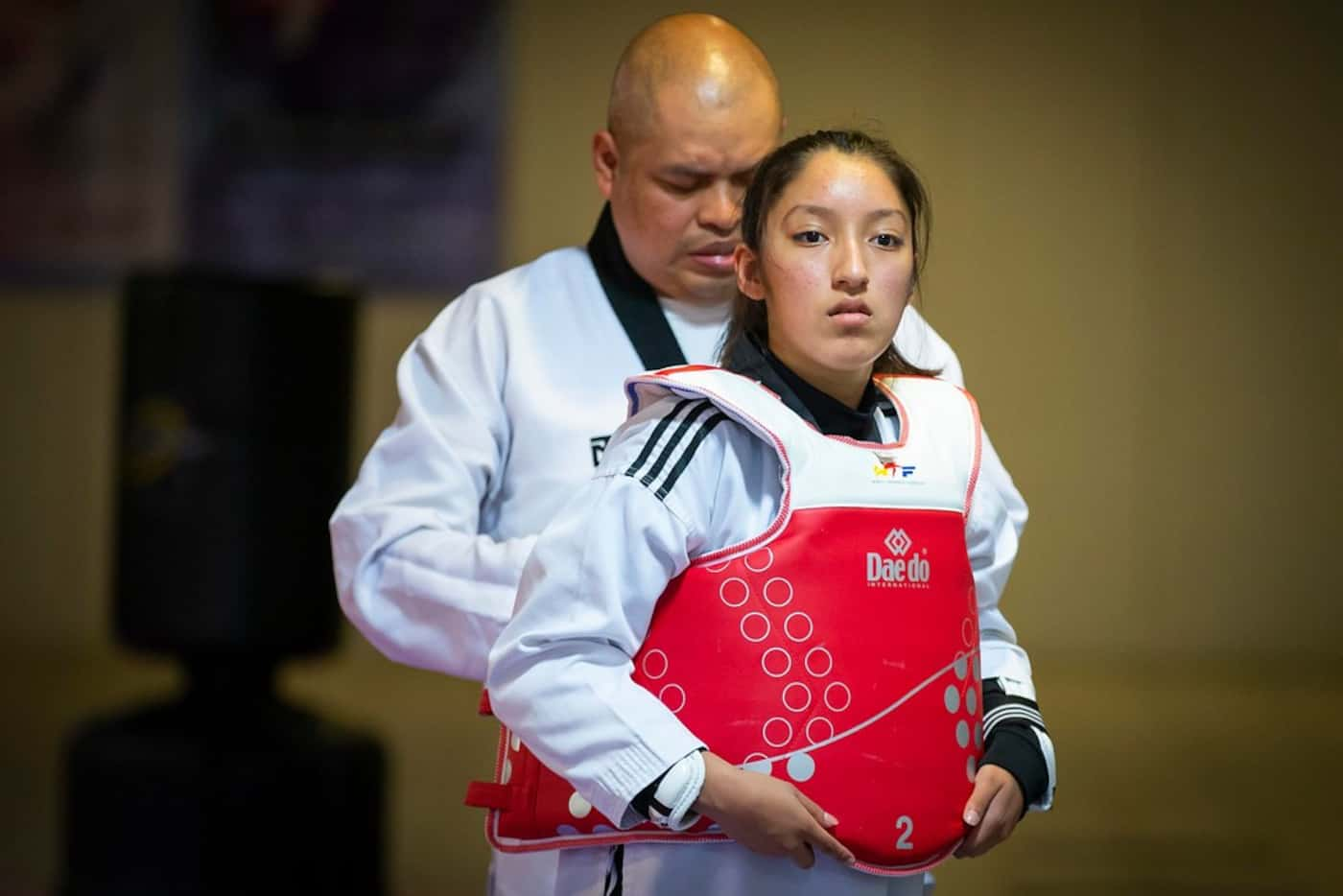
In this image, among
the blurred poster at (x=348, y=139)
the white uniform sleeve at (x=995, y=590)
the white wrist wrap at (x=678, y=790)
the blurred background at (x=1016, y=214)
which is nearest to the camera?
the white wrist wrap at (x=678, y=790)

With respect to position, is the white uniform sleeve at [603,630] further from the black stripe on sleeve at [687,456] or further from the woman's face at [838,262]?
the woman's face at [838,262]

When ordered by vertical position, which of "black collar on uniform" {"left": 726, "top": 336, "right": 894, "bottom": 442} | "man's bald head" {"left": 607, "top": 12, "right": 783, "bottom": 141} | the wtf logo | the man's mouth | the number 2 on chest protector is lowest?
the number 2 on chest protector

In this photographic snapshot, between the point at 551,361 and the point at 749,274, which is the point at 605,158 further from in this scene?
the point at 749,274

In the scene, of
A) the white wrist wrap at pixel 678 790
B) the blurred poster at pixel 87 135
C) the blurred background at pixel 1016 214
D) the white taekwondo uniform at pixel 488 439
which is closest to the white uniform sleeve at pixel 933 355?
the white taekwondo uniform at pixel 488 439

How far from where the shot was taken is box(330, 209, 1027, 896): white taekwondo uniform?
5.80 ft

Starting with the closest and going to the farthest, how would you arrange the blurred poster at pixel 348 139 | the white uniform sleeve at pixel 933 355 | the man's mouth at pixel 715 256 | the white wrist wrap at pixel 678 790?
the white wrist wrap at pixel 678 790 → the white uniform sleeve at pixel 933 355 → the man's mouth at pixel 715 256 → the blurred poster at pixel 348 139

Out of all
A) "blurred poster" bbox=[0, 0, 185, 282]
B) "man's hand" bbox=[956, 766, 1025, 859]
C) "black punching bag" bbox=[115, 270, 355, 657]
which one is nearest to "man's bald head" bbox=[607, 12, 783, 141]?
"man's hand" bbox=[956, 766, 1025, 859]

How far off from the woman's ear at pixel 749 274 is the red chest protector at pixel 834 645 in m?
0.10

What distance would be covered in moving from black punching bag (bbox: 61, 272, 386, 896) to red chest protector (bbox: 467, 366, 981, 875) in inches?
127

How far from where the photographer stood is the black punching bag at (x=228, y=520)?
4.57 metres

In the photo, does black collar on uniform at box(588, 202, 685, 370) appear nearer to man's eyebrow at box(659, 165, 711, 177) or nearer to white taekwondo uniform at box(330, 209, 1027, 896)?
white taekwondo uniform at box(330, 209, 1027, 896)

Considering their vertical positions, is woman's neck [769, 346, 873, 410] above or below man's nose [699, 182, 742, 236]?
below

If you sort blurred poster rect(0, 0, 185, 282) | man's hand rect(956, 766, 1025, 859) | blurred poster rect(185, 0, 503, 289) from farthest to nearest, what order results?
blurred poster rect(0, 0, 185, 282) → blurred poster rect(185, 0, 503, 289) → man's hand rect(956, 766, 1025, 859)

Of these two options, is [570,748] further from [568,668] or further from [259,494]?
[259,494]
